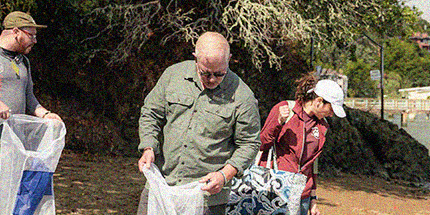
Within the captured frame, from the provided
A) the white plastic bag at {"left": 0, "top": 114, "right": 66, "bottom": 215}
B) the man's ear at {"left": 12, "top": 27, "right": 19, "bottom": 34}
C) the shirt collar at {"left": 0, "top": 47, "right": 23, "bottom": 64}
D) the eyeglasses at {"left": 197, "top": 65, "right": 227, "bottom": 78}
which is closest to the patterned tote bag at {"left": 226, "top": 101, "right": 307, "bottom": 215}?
the eyeglasses at {"left": 197, "top": 65, "right": 227, "bottom": 78}

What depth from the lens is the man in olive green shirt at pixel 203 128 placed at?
2971mm

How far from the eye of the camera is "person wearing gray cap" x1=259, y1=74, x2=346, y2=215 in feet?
12.6

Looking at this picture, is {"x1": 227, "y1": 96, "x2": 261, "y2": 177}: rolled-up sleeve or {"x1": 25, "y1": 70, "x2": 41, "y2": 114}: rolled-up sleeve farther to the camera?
{"x1": 25, "y1": 70, "x2": 41, "y2": 114}: rolled-up sleeve

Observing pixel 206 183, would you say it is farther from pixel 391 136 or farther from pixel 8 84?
pixel 391 136

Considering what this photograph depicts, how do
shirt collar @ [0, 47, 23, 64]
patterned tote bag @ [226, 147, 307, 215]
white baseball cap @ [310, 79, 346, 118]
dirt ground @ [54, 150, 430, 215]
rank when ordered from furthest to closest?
dirt ground @ [54, 150, 430, 215], shirt collar @ [0, 47, 23, 64], white baseball cap @ [310, 79, 346, 118], patterned tote bag @ [226, 147, 307, 215]

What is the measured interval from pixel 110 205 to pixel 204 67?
4.97 m

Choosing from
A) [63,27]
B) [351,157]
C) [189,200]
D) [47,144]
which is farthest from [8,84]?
[351,157]

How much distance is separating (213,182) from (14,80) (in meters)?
1.88

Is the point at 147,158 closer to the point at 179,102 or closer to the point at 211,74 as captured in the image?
the point at 179,102

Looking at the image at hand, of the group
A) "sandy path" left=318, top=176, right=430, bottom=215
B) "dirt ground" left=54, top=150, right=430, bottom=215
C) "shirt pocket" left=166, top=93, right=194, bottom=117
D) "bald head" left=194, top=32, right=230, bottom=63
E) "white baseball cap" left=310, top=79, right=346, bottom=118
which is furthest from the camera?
"sandy path" left=318, top=176, right=430, bottom=215

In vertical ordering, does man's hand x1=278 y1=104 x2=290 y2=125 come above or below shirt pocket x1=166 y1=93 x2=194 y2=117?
below

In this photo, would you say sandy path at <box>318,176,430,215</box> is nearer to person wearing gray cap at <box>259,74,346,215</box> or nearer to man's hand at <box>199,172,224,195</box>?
person wearing gray cap at <box>259,74,346,215</box>

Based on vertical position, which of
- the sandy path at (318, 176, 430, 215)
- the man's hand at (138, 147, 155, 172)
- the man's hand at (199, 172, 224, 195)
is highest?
the man's hand at (138, 147, 155, 172)

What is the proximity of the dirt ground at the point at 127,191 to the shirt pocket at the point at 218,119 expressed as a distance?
4195 millimetres
